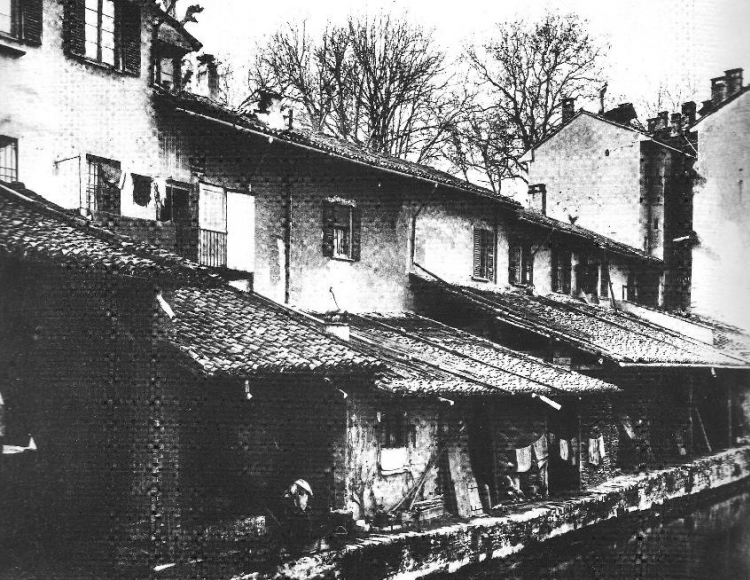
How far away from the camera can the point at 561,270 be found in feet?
84.6

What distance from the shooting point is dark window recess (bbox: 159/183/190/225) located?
13391mm

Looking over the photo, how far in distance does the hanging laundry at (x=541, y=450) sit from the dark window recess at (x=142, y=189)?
9.10 metres

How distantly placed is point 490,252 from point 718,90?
35.3 feet

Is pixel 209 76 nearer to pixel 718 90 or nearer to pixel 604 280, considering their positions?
pixel 604 280

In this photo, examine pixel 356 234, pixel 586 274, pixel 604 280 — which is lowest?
pixel 604 280

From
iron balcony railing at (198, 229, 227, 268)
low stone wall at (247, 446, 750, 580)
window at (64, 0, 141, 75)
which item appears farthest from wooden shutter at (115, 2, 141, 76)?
low stone wall at (247, 446, 750, 580)

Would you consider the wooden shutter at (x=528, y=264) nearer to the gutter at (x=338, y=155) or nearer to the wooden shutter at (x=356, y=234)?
the gutter at (x=338, y=155)

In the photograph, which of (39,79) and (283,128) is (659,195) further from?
(39,79)

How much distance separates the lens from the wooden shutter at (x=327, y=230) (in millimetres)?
16828

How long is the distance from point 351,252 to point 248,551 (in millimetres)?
8665

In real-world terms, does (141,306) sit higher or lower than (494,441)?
higher

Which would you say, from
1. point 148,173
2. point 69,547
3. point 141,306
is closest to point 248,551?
point 69,547

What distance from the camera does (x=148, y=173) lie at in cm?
1313

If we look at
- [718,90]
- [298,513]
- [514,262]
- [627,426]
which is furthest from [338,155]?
[718,90]
